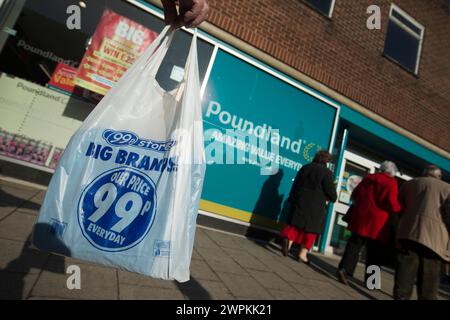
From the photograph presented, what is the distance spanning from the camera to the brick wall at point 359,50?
4855mm

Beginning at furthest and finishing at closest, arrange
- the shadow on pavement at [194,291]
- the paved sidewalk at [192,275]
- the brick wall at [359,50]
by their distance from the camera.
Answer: the brick wall at [359,50], the shadow on pavement at [194,291], the paved sidewalk at [192,275]

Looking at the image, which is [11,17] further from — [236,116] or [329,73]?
[329,73]

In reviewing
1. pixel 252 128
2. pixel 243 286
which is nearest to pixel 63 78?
pixel 252 128

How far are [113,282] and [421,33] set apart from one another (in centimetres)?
883

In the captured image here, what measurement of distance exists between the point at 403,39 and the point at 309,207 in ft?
18.5

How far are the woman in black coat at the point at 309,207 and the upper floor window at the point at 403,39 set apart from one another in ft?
14.2

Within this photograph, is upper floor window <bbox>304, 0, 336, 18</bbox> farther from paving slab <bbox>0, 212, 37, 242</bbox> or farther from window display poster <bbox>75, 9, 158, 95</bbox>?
paving slab <bbox>0, 212, 37, 242</bbox>

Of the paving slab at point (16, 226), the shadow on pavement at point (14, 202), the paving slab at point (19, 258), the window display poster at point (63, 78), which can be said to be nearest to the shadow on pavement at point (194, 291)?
the paving slab at point (19, 258)

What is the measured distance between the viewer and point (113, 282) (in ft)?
6.16

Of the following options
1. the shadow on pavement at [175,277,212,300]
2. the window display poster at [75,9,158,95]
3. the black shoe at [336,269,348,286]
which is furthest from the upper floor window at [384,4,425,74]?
the shadow on pavement at [175,277,212,300]

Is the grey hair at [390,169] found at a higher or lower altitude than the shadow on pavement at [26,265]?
higher

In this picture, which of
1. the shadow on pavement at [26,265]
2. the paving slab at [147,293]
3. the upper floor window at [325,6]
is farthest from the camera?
the upper floor window at [325,6]

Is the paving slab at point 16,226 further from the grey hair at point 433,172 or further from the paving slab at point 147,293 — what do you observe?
the grey hair at point 433,172

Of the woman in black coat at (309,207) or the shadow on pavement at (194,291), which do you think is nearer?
the shadow on pavement at (194,291)
